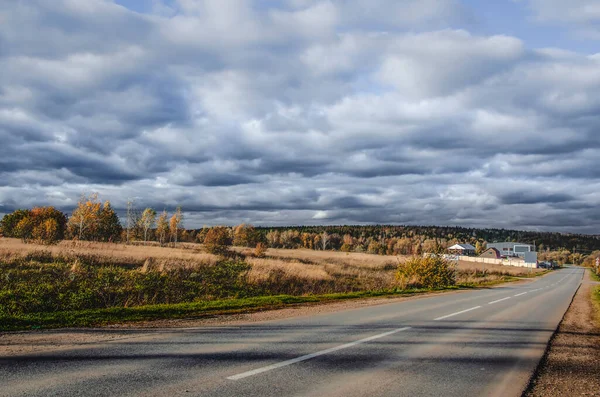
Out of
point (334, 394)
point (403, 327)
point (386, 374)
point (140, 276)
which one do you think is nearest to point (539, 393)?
point (386, 374)

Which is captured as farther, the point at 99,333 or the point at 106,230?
the point at 106,230

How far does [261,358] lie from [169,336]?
9.27 ft

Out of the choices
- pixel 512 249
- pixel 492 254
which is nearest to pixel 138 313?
pixel 492 254

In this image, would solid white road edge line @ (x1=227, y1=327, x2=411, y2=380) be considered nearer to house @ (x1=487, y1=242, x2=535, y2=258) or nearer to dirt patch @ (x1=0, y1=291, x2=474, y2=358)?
dirt patch @ (x1=0, y1=291, x2=474, y2=358)

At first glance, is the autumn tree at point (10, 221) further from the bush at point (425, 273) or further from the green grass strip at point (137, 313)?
the green grass strip at point (137, 313)

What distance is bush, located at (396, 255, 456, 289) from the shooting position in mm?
31469

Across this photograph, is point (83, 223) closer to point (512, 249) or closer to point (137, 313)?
point (137, 313)

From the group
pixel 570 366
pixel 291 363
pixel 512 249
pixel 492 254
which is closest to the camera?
pixel 291 363

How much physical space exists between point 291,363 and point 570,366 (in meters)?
5.32

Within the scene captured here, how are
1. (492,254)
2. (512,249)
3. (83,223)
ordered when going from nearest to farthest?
1. (83,223)
2. (492,254)
3. (512,249)

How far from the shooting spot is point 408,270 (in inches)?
1282

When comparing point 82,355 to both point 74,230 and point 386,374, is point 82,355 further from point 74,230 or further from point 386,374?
point 74,230

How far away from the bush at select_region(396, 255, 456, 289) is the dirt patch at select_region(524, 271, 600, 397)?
17.8 meters

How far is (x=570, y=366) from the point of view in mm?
8398
